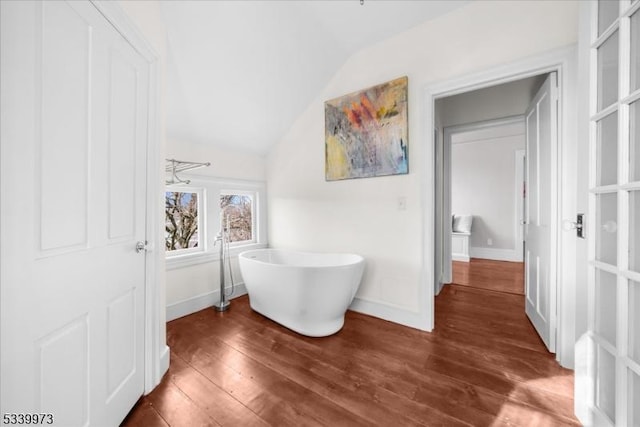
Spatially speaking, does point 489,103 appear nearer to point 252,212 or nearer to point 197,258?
point 252,212

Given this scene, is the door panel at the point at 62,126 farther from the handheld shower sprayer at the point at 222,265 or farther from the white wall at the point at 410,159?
the white wall at the point at 410,159

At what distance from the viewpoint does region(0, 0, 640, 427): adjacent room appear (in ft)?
2.81

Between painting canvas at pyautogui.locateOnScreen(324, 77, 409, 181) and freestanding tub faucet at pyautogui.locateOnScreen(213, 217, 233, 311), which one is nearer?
painting canvas at pyautogui.locateOnScreen(324, 77, 409, 181)

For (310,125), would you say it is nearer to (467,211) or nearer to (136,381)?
(136,381)

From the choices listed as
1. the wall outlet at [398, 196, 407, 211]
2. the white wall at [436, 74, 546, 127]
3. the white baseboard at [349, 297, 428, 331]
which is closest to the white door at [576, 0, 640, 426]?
the white baseboard at [349, 297, 428, 331]

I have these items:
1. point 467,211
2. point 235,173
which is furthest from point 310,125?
point 467,211

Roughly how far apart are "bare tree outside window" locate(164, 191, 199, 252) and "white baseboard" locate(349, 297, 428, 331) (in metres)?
1.89

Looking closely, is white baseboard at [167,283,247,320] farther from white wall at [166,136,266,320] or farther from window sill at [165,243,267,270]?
window sill at [165,243,267,270]

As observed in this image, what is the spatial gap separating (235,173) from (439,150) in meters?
2.50

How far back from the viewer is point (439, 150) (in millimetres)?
3027

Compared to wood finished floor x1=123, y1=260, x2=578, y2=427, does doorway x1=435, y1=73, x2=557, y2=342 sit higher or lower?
higher

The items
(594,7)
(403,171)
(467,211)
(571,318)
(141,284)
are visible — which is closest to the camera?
(594,7)

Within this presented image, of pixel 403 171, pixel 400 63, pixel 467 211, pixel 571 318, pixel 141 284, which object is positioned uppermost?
pixel 400 63

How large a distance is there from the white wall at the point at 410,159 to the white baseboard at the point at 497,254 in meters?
3.73
